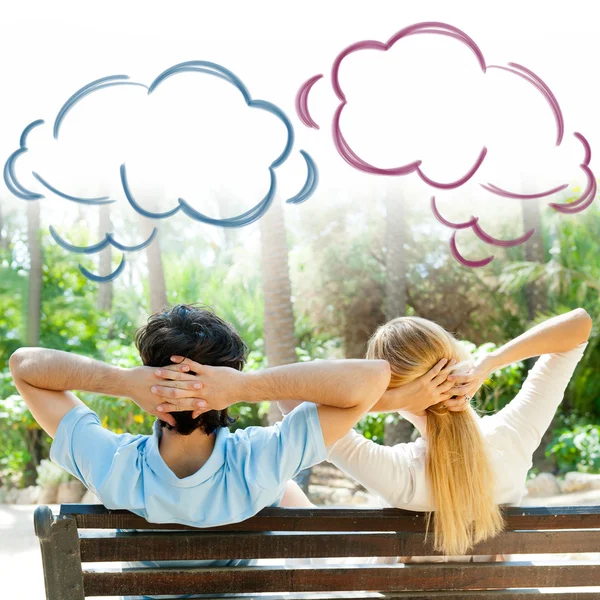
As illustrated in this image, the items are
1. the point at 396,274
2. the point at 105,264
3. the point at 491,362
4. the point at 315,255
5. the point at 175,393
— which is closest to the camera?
the point at 175,393

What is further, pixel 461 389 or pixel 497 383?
pixel 497 383

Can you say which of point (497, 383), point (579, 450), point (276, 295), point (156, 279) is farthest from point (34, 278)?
point (579, 450)

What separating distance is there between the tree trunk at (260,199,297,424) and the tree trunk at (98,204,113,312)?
419cm

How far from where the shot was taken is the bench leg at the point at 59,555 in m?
1.67

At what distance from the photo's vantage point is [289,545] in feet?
5.80

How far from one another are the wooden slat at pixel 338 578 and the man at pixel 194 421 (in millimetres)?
136

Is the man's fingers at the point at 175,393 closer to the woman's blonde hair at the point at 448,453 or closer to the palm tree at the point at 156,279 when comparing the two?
the woman's blonde hair at the point at 448,453

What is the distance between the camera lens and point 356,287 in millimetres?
7695

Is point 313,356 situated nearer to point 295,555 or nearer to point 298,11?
point 298,11

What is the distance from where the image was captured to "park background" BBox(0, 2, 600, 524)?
233 inches

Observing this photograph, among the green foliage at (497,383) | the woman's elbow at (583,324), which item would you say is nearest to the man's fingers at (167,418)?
the woman's elbow at (583,324)

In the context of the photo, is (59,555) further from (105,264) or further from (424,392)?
(105,264)

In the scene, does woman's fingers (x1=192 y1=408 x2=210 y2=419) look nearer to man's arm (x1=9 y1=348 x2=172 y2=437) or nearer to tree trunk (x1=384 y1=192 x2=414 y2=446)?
man's arm (x1=9 y1=348 x2=172 y2=437)

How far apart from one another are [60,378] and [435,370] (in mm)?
865
